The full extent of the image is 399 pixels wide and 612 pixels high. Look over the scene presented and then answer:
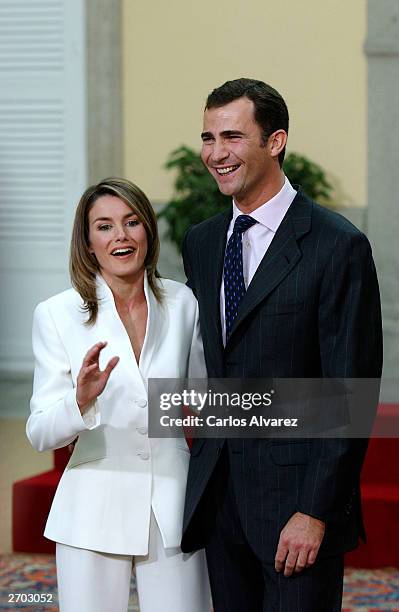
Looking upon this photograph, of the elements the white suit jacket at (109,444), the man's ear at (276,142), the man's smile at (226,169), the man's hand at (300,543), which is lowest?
the man's hand at (300,543)

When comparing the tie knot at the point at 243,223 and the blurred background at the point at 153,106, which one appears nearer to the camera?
the tie knot at the point at 243,223

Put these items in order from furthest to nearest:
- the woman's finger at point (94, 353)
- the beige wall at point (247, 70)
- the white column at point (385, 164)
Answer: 1. the beige wall at point (247, 70)
2. the white column at point (385, 164)
3. the woman's finger at point (94, 353)

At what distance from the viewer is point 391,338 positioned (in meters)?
6.41

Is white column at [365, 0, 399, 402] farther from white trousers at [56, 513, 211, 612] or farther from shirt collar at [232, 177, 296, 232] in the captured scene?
white trousers at [56, 513, 211, 612]

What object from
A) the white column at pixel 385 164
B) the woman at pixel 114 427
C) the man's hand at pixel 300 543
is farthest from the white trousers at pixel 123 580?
the white column at pixel 385 164

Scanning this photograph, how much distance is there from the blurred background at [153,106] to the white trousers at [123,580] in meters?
3.91

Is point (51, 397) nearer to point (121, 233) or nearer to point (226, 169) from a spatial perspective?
point (121, 233)

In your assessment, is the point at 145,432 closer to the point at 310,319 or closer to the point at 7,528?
the point at 310,319

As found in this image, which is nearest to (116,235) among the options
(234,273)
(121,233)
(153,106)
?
(121,233)

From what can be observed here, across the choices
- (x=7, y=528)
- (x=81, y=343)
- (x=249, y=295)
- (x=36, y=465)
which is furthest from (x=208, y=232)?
(x=36, y=465)

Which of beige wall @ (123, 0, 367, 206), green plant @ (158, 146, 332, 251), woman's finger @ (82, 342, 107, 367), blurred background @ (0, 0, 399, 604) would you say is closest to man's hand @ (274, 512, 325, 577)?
woman's finger @ (82, 342, 107, 367)

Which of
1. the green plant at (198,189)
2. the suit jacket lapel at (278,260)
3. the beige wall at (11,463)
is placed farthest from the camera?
the green plant at (198,189)

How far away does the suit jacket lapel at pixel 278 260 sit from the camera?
2.13 metres

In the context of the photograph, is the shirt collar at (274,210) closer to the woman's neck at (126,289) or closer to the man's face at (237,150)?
the man's face at (237,150)
